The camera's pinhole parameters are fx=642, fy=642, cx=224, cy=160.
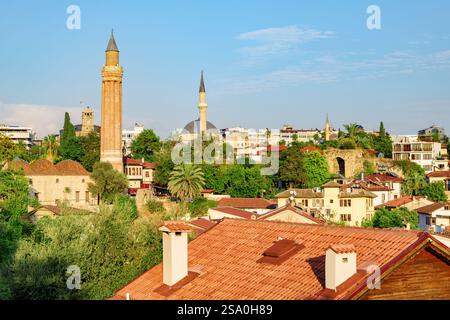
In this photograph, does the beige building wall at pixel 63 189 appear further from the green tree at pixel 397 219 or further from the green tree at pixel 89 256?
the green tree at pixel 89 256

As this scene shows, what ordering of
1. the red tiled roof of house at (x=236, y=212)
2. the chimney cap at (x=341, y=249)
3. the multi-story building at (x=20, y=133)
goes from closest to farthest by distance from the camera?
the chimney cap at (x=341, y=249) → the red tiled roof of house at (x=236, y=212) → the multi-story building at (x=20, y=133)

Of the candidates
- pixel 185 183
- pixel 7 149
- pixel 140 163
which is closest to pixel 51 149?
pixel 140 163

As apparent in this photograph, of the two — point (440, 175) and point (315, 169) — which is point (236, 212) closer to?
point (315, 169)

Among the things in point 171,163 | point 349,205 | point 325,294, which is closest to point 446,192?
point 349,205

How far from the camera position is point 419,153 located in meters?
82.8

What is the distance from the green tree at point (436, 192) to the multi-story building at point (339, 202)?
37.8ft

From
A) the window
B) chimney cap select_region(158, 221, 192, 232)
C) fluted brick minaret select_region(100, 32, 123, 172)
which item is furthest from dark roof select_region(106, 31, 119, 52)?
chimney cap select_region(158, 221, 192, 232)

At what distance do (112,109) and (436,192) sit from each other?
32.8m

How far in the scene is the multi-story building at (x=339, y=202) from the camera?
52.5 m

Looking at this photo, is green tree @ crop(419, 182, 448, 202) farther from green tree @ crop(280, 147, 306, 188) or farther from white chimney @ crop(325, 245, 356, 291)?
white chimney @ crop(325, 245, 356, 291)

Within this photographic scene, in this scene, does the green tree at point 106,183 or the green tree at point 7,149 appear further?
the green tree at point 7,149

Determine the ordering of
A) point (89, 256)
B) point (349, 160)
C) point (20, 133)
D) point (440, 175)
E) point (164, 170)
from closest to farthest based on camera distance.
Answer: point (89, 256) < point (164, 170) < point (440, 175) < point (349, 160) < point (20, 133)

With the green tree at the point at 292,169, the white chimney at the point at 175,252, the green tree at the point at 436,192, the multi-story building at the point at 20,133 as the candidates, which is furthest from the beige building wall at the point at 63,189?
the multi-story building at the point at 20,133

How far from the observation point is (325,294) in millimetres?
9562
